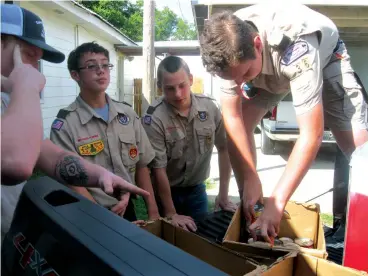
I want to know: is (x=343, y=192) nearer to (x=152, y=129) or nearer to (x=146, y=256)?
(x=152, y=129)

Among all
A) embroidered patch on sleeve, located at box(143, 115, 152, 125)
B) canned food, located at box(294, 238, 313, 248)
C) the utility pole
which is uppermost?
the utility pole

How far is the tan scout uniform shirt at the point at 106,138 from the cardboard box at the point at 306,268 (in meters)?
1.21

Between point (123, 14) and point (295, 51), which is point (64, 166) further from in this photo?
point (123, 14)

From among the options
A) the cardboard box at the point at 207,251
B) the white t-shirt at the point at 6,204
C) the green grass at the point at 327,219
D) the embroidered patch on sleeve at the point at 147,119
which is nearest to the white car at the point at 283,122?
the green grass at the point at 327,219

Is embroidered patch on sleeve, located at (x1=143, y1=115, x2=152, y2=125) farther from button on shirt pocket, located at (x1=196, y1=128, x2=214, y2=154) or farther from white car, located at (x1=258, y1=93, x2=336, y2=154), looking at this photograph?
white car, located at (x1=258, y1=93, x2=336, y2=154)

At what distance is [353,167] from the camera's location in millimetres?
1327

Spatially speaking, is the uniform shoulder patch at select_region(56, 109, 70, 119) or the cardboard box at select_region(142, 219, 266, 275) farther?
the uniform shoulder patch at select_region(56, 109, 70, 119)

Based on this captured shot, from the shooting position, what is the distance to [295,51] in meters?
1.91

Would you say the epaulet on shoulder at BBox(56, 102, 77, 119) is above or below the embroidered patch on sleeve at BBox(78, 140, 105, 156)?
above

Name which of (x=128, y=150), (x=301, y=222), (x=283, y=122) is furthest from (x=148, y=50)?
(x=301, y=222)

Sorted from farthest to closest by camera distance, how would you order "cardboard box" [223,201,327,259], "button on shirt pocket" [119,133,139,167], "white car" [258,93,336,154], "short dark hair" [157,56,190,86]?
"white car" [258,93,336,154]
"short dark hair" [157,56,190,86]
"button on shirt pocket" [119,133,139,167]
"cardboard box" [223,201,327,259]

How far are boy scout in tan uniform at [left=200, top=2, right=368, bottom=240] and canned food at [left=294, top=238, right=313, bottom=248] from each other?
0.63 feet

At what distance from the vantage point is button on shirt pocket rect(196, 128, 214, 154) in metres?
2.88

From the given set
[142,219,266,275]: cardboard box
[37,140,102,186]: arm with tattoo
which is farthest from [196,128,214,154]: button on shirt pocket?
[37,140,102,186]: arm with tattoo
